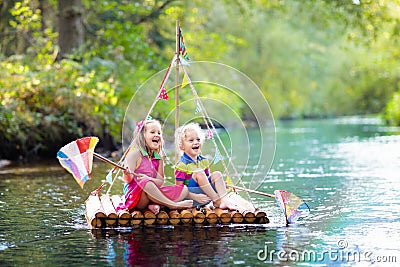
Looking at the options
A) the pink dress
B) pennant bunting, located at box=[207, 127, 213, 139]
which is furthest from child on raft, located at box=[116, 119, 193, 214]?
pennant bunting, located at box=[207, 127, 213, 139]

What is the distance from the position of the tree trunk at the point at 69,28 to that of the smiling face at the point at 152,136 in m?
13.8

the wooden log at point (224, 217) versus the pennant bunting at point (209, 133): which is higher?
the pennant bunting at point (209, 133)

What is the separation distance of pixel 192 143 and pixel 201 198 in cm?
68

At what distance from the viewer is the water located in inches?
→ 290

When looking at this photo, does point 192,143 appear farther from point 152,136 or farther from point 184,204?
point 184,204

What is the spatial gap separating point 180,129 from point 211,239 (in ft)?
6.21

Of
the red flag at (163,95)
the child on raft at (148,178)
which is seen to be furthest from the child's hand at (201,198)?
the red flag at (163,95)

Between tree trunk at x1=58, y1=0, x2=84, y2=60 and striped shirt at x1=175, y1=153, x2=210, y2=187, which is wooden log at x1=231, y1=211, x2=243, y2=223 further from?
tree trunk at x1=58, y1=0, x2=84, y2=60

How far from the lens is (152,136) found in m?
9.66

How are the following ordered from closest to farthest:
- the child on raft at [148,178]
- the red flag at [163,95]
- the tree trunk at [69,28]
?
the child on raft at [148,178]
the red flag at [163,95]
the tree trunk at [69,28]

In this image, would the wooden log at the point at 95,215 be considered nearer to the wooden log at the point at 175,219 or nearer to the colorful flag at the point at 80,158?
the colorful flag at the point at 80,158

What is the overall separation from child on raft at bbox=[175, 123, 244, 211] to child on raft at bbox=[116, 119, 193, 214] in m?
0.14

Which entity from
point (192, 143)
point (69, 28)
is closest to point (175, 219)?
point (192, 143)

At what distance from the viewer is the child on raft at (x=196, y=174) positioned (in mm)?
9539
